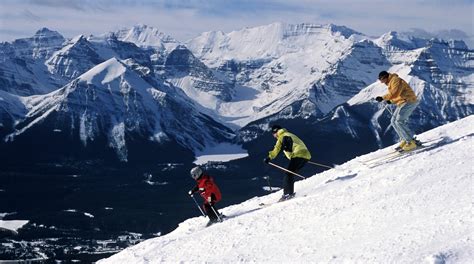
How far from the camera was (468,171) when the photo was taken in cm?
2348

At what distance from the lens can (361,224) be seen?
21.3 metres

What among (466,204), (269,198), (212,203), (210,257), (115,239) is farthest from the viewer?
(115,239)

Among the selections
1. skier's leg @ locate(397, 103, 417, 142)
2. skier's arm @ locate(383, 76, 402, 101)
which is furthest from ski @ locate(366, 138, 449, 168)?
skier's arm @ locate(383, 76, 402, 101)

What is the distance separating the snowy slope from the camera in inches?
744

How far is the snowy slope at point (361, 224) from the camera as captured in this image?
744 inches

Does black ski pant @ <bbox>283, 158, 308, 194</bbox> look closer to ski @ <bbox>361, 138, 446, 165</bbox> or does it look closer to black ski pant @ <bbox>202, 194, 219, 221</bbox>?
black ski pant @ <bbox>202, 194, 219, 221</bbox>

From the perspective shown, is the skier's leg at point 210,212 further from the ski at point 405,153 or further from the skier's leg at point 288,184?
the ski at point 405,153

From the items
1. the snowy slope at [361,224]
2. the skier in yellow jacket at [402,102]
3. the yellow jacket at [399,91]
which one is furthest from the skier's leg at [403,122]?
the snowy slope at [361,224]

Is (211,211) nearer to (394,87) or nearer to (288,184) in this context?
(288,184)

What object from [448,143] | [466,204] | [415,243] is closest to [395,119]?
[448,143]

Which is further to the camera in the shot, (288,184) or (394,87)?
(394,87)

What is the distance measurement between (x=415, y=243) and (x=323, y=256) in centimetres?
290

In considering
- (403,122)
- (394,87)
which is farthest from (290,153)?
(394,87)

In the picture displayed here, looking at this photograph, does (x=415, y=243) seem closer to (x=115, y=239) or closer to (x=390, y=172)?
(x=390, y=172)
